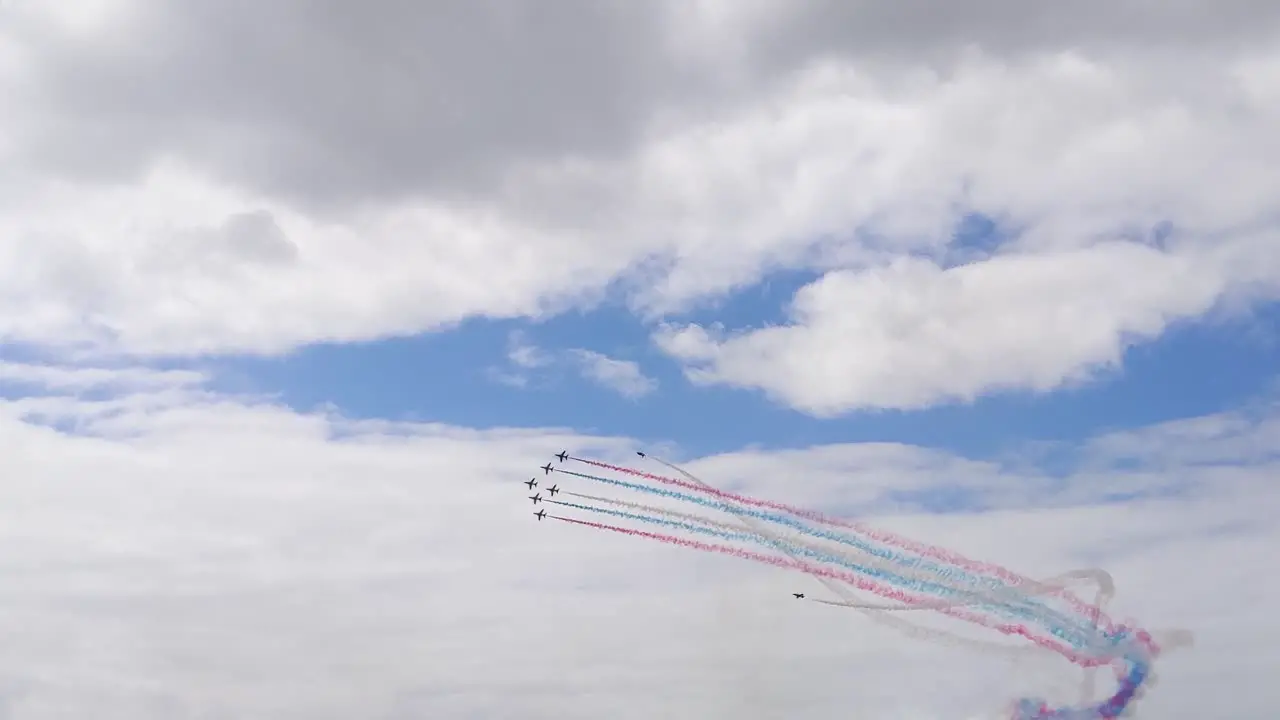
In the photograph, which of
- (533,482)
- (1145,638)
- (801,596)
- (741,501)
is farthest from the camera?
(533,482)

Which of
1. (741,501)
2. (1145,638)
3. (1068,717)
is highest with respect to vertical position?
(741,501)

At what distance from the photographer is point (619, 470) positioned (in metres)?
128

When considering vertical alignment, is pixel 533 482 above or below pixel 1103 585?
above

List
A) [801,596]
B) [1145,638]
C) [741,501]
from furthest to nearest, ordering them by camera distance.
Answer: [1145,638] → [801,596] → [741,501]

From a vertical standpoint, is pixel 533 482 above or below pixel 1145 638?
above

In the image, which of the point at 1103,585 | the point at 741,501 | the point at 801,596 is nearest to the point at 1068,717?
the point at 1103,585

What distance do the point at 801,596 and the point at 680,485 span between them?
24.0 meters

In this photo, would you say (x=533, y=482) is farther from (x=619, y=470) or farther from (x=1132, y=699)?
(x=1132, y=699)

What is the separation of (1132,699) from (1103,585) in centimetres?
2463

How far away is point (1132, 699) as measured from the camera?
470 feet

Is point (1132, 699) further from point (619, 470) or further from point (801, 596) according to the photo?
point (619, 470)

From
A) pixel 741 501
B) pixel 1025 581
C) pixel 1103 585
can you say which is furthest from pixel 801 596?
pixel 1103 585

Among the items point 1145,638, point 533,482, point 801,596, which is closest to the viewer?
point 801,596

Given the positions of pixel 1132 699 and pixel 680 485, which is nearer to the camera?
pixel 680 485
